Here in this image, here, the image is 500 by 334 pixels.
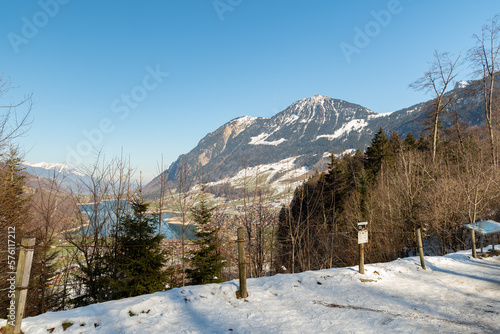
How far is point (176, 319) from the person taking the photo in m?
4.16

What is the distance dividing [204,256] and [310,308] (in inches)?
312

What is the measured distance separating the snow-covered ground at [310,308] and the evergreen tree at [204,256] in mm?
6080

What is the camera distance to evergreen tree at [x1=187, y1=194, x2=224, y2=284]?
11641 millimetres

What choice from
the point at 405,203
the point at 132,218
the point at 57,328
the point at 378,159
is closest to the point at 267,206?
the point at 132,218

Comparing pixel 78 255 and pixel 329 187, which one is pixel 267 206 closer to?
pixel 78 255

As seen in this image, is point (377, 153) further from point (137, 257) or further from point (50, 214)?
point (50, 214)

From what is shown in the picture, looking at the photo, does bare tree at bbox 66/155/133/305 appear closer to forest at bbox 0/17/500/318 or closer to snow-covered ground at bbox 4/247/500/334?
forest at bbox 0/17/500/318

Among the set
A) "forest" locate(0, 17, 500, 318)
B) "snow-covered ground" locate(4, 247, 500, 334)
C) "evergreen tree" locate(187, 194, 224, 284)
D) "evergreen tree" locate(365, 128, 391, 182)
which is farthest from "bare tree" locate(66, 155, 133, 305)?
"evergreen tree" locate(365, 128, 391, 182)

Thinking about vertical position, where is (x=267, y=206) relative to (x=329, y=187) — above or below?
below

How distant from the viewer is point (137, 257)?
9109 mm

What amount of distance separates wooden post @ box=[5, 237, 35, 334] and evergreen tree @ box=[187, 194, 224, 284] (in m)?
7.89

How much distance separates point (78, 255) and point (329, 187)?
2401cm

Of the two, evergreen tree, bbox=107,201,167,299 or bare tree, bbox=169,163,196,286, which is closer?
evergreen tree, bbox=107,201,167,299

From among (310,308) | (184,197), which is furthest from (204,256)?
(310,308)
